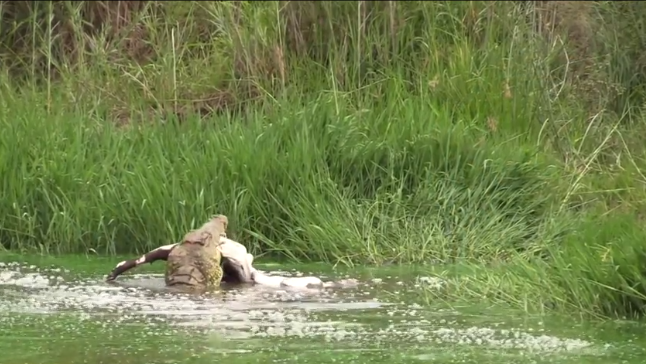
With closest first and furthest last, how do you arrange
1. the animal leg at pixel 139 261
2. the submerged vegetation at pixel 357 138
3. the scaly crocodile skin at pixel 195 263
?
the scaly crocodile skin at pixel 195 263
the animal leg at pixel 139 261
the submerged vegetation at pixel 357 138

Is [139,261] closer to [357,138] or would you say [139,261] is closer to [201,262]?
[201,262]

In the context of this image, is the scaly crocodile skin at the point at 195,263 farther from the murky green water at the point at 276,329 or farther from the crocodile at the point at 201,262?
the murky green water at the point at 276,329

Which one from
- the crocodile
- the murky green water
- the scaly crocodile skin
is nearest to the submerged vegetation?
the murky green water

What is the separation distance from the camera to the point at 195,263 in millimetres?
6238

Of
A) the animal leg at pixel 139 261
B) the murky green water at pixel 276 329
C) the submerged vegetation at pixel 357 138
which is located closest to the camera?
the murky green water at pixel 276 329

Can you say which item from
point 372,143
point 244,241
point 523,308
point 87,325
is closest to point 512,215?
point 372,143

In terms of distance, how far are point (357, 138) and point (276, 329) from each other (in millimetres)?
2916

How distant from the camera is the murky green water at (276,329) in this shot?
4.79 m

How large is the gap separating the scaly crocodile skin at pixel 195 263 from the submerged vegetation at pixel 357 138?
3.36 ft

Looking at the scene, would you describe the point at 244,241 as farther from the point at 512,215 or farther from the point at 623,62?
the point at 623,62

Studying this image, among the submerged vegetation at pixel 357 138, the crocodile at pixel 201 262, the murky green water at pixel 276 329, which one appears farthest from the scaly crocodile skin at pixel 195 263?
the submerged vegetation at pixel 357 138

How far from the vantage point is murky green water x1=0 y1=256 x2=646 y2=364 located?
4785 mm

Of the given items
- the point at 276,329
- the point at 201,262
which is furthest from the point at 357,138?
the point at 276,329

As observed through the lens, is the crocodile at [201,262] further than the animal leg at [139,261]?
No
